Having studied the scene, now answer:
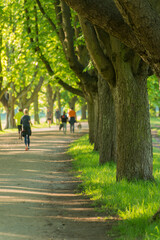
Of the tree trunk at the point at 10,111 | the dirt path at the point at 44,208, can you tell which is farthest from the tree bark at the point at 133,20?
the tree trunk at the point at 10,111

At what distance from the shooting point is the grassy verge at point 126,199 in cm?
610

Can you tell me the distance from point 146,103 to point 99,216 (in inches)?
125

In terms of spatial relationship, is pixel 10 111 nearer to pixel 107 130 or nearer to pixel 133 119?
pixel 107 130

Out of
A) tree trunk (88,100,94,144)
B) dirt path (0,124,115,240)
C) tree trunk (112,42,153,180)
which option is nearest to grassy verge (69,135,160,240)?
dirt path (0,124,115,240)

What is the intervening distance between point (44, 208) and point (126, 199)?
1.44 meters

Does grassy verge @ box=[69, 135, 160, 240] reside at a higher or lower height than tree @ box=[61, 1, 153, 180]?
lower

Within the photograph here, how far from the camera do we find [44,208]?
7980 mm

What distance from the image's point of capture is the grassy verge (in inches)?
240

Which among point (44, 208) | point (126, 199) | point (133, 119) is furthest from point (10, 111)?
point (126, 199)

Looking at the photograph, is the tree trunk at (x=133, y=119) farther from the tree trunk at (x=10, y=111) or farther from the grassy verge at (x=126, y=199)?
the tree trunk at (x=10, y=111)

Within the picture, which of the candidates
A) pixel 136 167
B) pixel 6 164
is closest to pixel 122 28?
pixel 136 167

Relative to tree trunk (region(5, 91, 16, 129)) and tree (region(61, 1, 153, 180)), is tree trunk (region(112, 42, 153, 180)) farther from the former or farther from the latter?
tree trunk (region(5, 91, 16, 129))

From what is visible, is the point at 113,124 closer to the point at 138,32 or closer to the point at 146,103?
the point at 146,103

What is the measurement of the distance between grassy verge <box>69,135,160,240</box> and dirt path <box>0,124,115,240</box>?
0.28 metres
